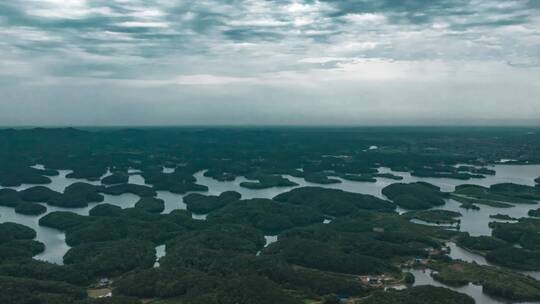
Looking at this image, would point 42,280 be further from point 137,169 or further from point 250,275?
point 137,169

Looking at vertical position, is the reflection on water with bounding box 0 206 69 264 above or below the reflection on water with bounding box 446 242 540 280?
below

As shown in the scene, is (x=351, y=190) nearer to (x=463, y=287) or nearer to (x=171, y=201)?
(x=171, y=201)

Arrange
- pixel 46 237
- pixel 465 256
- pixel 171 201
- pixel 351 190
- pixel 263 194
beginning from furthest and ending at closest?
pixel 351 190
pixel 263 194
pixel 171 201
pixel 46 237
pixel 465 256

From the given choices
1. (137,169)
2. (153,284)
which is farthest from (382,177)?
(153,284)

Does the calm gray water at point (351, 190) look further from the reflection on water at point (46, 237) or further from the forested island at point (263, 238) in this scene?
the forested island at point (263, 238)

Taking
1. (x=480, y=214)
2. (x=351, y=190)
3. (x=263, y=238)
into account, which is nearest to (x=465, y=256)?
(x=263, y=238)

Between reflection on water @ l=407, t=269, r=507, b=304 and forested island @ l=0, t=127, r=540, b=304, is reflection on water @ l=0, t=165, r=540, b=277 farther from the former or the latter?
reflection on water @ l=407, t=269, r=507, b=304

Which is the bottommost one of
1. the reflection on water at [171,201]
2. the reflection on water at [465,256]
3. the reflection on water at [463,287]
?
the reflection on water at [171,201]

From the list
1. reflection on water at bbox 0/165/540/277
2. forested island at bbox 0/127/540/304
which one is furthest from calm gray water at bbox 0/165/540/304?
forested island at bbox 0/127/540/304

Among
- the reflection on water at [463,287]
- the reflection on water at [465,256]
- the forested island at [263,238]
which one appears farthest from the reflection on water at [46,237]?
the reflection on water at [465,256]
